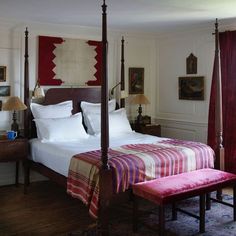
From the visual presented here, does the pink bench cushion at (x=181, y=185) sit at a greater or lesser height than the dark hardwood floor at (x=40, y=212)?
greater

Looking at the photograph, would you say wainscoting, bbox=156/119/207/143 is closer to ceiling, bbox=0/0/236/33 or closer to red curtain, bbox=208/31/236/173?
red curtain, bbox=208/31/236/173

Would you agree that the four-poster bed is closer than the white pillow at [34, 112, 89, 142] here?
Yes

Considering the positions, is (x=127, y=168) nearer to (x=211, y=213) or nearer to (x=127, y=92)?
(x=211, y=213)

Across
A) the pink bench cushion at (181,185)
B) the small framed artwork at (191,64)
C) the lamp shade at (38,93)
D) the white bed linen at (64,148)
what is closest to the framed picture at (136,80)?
the small framed artwork at (191,64)

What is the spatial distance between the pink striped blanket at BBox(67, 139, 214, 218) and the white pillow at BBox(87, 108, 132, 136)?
3.36 feet

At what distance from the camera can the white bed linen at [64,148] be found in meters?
3.95

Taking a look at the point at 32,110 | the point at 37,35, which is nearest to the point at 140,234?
the point at 32,110

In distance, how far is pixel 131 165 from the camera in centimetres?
351

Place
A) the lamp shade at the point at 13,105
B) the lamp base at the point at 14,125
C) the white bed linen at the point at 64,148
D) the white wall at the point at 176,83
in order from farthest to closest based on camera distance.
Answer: the white wall at the point at 176,83 < the lamp base at the point at 14,125 < the lamp shade at the point at 13,105 < the white bed linen at the point at 64,148

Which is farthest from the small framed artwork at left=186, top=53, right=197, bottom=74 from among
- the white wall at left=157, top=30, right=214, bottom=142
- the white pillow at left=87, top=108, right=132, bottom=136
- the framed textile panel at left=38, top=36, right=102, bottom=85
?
the framed textile panel at left=38, top=36, right=102, bottom=85

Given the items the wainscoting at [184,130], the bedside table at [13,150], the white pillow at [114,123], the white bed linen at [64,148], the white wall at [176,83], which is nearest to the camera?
the white bed linen at [64,148]

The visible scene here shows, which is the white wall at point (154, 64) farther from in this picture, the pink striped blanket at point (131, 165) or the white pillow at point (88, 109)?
the pink striped blanket at point (131, 165)

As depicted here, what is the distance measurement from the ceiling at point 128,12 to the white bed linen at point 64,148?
1.66 m

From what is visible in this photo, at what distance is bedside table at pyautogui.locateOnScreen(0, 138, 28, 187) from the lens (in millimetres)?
4500
